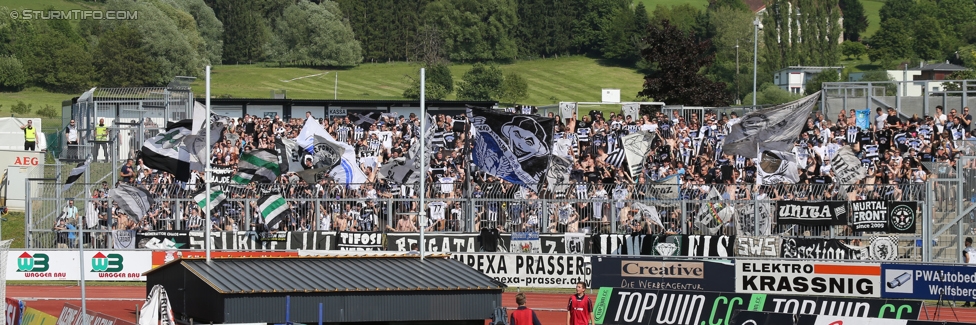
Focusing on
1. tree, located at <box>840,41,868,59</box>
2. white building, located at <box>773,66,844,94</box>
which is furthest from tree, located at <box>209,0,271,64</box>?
tree, located at <box>840,41,868,59</box>

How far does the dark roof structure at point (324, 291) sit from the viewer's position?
21.8 metres

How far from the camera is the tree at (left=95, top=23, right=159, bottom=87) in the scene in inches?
4587

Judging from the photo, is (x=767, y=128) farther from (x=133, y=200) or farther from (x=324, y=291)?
(x=324, y=291)

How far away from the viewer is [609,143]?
3631 cm

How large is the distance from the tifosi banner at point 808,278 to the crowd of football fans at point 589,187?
2166 mm

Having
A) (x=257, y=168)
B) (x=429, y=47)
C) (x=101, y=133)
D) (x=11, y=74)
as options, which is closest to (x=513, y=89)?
(x=429, y=47)

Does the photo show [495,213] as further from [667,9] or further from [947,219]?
[667,9]

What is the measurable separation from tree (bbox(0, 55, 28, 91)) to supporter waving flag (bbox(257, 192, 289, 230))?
3445 inches

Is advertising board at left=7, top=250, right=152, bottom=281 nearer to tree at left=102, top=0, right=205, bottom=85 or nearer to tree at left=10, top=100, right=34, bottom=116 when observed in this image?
tree at left=10, top=100, right=34, bottom=116

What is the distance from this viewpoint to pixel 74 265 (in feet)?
106

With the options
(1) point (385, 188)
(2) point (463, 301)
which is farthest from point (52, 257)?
(2) point (463, 301)

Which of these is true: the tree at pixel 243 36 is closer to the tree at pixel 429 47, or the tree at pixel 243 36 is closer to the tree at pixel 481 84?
the tree at pixel 429 47

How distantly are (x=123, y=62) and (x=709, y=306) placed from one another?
101283 mm

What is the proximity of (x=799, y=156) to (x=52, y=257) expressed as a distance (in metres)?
19.6
